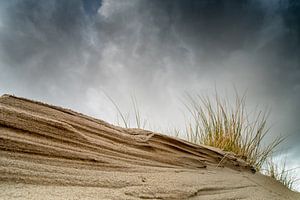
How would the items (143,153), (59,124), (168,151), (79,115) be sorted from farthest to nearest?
(168,151) < (143,153) < (79,115) < (59,124)

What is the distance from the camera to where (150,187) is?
4.51 ft

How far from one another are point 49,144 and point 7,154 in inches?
7.6

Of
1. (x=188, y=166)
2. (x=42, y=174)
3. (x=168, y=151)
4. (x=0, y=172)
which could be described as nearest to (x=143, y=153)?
(x=168, y=151)

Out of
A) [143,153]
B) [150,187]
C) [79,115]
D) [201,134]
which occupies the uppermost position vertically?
[201,134]

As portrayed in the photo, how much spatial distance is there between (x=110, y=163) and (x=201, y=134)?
2.00m

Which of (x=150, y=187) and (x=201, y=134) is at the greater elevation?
(x=201, y=134)

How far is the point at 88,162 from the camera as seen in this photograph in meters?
1.39

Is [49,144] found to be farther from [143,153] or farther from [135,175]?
[143,153]

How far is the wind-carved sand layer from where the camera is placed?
1.13 meters

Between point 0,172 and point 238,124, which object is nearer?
point 0,172

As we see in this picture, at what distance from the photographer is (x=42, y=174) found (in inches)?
45.7

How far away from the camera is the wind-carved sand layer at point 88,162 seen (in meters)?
1.13

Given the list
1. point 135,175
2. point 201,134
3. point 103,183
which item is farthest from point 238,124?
point 103,183

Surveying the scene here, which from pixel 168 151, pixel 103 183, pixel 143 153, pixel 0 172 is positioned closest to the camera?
pixel 0 172
